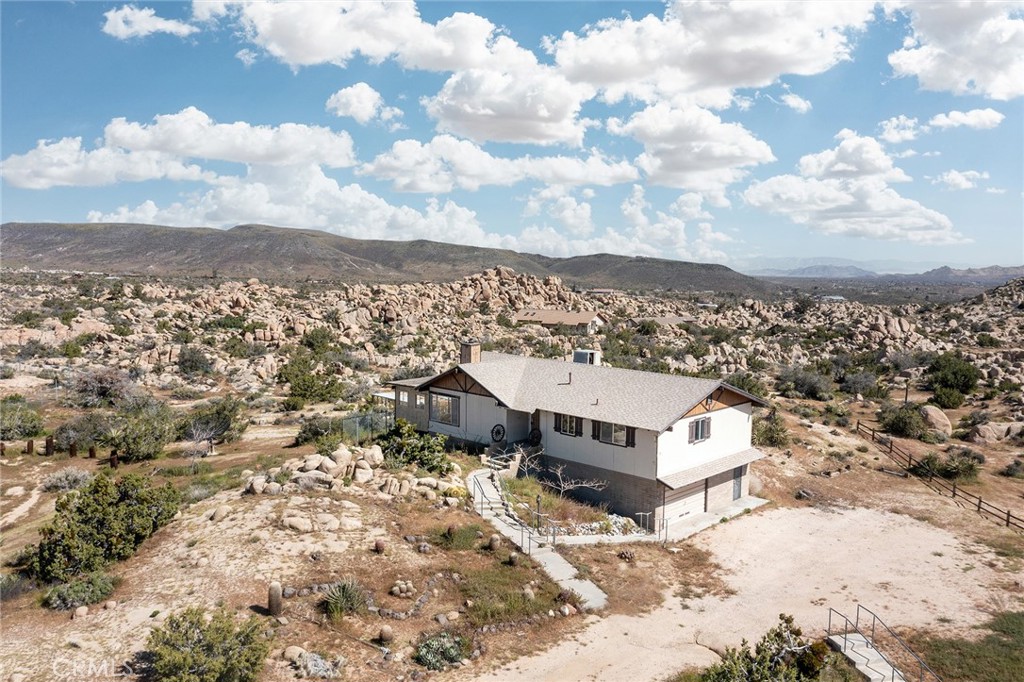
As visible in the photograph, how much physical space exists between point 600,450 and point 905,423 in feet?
72.4

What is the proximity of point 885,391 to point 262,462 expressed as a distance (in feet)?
133

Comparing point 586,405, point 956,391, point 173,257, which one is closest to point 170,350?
point 586,405

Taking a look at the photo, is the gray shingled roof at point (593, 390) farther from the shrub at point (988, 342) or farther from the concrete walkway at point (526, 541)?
the shrub at point (988, 342)

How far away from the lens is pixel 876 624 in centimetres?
1616

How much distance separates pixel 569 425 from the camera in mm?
23703

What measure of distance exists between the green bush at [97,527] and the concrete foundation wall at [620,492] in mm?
12864

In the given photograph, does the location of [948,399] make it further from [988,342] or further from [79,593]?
[79,593]

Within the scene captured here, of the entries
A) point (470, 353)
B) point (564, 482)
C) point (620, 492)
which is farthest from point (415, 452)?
point (620, 492)

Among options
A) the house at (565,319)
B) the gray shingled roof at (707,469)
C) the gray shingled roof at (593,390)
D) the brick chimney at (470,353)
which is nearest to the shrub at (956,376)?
the gray shingled roof at (707,469)

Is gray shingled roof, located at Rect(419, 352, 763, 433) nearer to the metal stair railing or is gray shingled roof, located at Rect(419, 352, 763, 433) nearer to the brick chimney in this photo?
the brick chimney

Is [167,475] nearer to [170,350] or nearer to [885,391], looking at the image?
[170,350]

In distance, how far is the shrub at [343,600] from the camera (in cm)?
1407

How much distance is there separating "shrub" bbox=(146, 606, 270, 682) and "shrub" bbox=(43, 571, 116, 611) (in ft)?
10.5

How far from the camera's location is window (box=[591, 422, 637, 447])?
21938 mm
